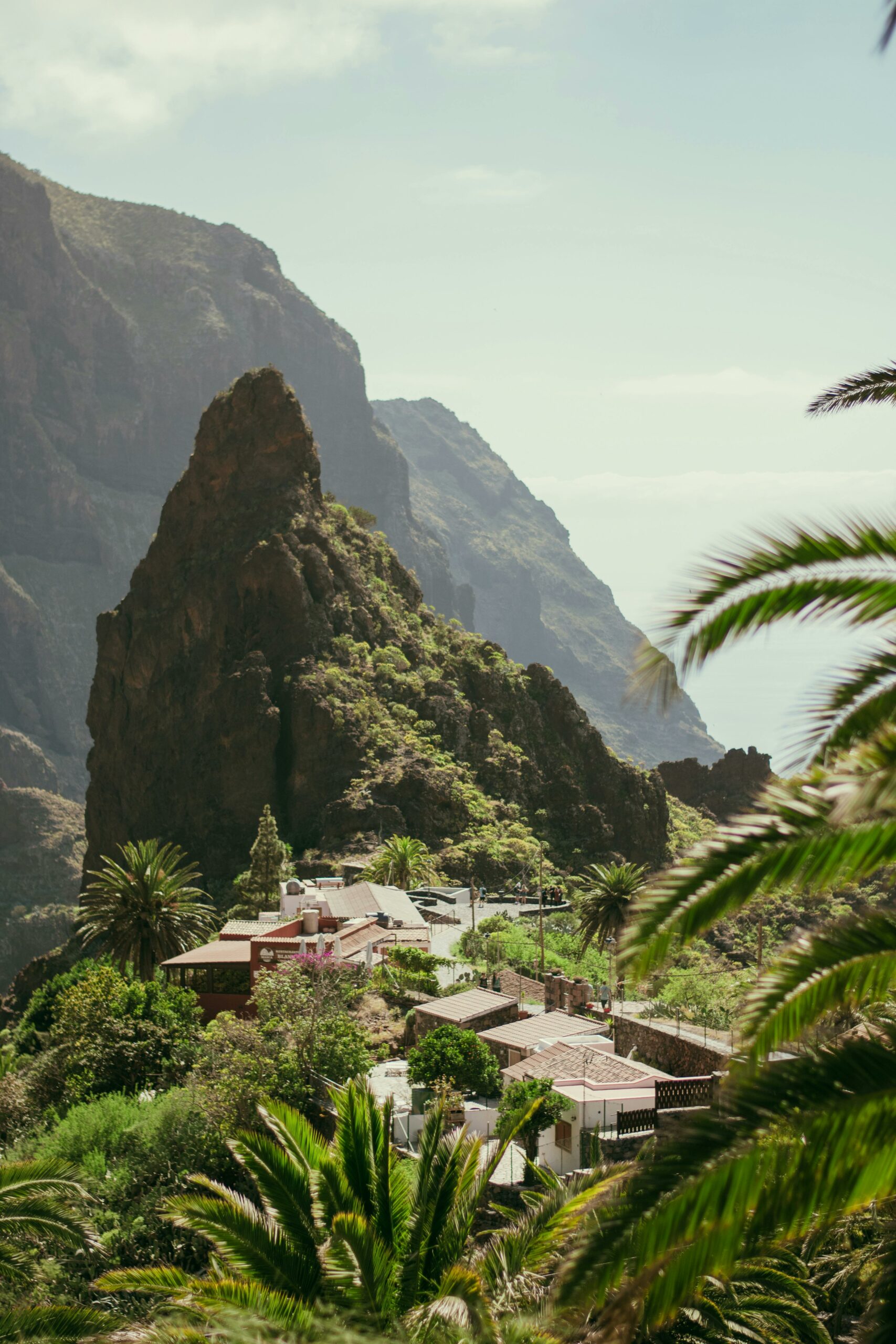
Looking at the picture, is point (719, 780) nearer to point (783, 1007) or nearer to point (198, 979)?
point (198, 979)

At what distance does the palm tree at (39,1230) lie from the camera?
13891 millimetres

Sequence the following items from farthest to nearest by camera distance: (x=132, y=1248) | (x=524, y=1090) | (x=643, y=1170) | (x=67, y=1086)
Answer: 1. (x=67, y=1086)
2. (x=524, y=1090)
3. (x=132, y=1248)
4. (x=643, y=1170)

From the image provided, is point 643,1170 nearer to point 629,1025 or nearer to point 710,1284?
point 710,1284

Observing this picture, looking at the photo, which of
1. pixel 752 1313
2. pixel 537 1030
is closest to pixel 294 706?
pixel 537 1030

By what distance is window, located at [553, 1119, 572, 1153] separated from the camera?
24156mm

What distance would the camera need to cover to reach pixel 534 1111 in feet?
74.8

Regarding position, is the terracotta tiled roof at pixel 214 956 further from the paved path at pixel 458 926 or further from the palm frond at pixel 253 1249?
the palm frond at pixel 253 1249

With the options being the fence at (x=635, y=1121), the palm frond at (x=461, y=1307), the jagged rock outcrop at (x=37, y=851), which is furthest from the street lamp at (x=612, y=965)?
the jagged rock outcrop at (x=37, y=851)

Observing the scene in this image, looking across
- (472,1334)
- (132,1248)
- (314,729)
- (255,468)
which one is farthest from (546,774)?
(472,1334)

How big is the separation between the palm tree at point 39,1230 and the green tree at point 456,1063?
9.18 metres

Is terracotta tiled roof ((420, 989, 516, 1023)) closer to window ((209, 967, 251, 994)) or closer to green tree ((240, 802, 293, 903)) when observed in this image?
window ((209, 967, 251, 994))

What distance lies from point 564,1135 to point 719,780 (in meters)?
97.1

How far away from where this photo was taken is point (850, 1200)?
5965 mm

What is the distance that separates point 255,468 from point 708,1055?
241 ft
